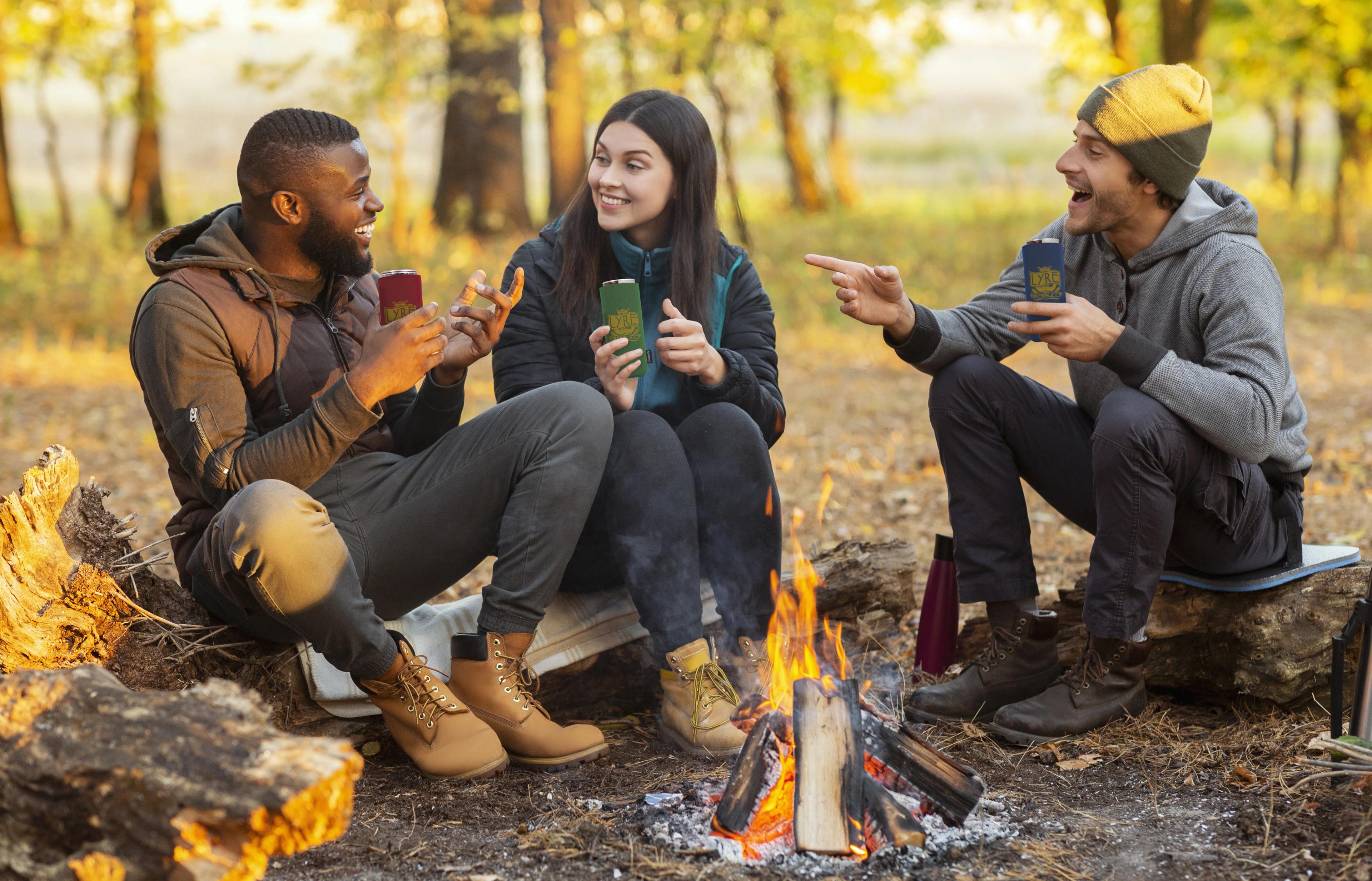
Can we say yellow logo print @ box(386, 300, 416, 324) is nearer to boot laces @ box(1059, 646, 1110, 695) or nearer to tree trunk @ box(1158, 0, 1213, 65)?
boot laces @ box(1059, 646, 1110, 695)

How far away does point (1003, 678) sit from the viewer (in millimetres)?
3250

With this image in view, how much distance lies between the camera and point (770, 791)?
8.52 ft

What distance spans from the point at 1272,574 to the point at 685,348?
1729 millimetres

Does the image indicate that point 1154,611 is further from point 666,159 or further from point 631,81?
point 631,81

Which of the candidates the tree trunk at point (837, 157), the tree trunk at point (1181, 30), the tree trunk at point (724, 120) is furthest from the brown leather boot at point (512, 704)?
the tree trunk at point (837, 157)

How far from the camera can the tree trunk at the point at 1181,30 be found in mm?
11016

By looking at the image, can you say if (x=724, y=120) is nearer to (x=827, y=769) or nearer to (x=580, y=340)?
(x=580, y=340)

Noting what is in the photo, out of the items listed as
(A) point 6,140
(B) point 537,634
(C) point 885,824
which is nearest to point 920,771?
(C) point 885,824

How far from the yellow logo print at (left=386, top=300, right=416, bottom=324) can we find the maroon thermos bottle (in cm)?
171

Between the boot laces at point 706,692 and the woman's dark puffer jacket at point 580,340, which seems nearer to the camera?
the boot laces at point 706,692

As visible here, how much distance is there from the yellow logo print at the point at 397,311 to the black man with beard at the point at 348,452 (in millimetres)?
87

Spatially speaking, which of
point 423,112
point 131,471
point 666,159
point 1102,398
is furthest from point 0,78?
point 1102,398

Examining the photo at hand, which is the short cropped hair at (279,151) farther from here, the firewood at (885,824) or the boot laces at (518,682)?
the firewood at (885,824)

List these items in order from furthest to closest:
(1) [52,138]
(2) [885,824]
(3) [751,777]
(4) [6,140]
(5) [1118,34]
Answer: (1) [52,138]
(4) [6,140]
(5) [1118,34]
(3) [751,777]
(2) [885,824]
